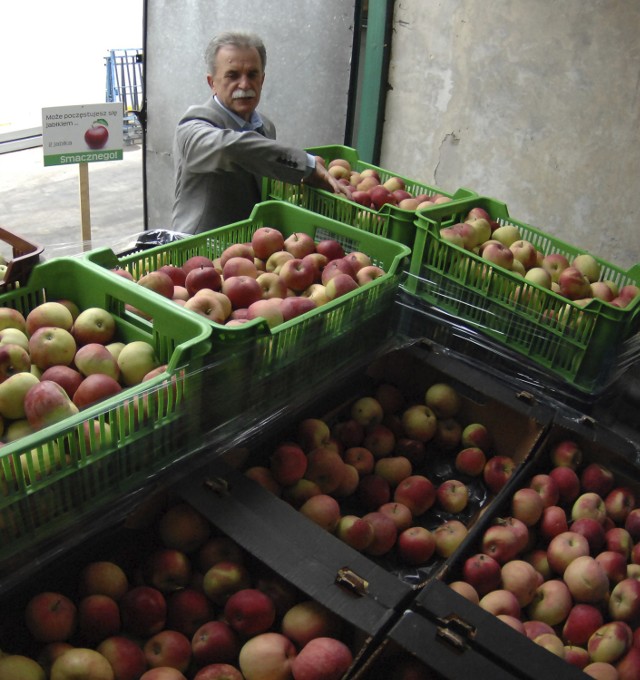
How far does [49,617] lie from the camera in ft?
3.65

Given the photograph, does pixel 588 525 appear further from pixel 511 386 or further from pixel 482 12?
pixel 482 12

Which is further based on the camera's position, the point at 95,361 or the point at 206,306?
the point at 206,306

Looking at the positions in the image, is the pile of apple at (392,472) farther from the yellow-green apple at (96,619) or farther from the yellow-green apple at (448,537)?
the yellow-green apple at (96,619)

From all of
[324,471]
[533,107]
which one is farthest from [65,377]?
[533,107]

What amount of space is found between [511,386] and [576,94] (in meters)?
2.08

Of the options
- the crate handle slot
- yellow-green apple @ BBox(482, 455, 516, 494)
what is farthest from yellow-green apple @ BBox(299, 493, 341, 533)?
yellow-green apple @ BBox(482, 455, 516, 494)

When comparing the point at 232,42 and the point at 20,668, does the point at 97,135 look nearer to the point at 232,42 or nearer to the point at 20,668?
the point at 232,42

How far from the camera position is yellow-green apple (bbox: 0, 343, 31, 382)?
4.49ft

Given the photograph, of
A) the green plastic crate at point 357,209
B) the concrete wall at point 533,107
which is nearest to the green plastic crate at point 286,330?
the green plastic crate at point 357,209

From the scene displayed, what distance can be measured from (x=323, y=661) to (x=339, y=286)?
98 cm

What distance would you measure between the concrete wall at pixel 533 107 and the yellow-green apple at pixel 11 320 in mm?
2833

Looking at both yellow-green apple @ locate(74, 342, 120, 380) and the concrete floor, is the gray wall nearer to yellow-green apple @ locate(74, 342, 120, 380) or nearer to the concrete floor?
the concrete floor

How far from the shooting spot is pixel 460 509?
1.63 metres

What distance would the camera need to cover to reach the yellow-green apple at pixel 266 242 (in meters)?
2.04
